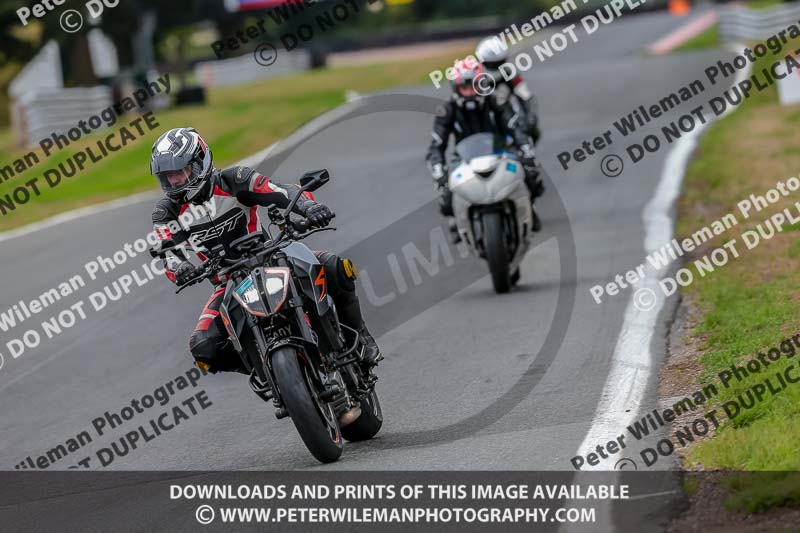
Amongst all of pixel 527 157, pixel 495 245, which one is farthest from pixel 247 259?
pixel 527 157

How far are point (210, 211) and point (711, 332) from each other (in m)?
3.64

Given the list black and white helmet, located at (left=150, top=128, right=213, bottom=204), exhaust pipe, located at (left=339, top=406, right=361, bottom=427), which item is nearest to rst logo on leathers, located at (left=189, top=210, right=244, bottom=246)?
black and white helmet, located at (left=150, top=128, right=213, bottom=204)

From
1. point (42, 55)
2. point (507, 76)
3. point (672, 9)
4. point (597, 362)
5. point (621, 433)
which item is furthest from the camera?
point (672, 9)

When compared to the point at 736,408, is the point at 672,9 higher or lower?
lower

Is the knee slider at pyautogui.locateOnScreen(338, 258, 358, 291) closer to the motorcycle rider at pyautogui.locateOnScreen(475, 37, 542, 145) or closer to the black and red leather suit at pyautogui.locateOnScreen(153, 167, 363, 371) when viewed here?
the black and red leather suit at pyautogui.locateOnScreen(153, 167, 363, 371)

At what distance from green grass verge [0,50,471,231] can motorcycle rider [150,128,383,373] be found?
41.6ft

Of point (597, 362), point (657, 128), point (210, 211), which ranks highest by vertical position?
point (210, 211)

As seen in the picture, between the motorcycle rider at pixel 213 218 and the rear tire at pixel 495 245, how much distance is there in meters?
3.53

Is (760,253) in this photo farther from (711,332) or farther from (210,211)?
(210,211)

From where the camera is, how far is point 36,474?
7551 mm

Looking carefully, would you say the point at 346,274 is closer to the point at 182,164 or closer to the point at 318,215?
the point at 318,215

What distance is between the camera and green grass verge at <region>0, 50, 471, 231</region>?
2211 centimetres

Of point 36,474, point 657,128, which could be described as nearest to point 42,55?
point 657,128

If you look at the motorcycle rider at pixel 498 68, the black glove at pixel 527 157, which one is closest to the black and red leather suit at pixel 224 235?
the black glove at pixel 527 157
